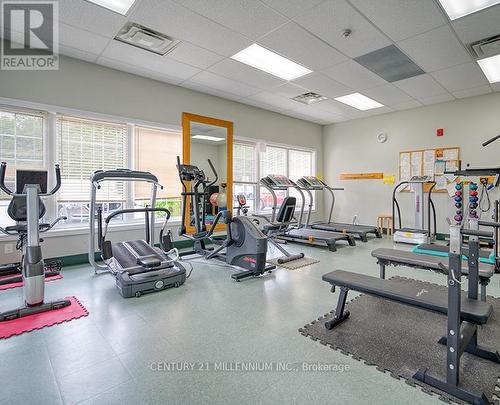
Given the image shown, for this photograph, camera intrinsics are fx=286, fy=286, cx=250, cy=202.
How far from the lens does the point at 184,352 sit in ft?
6.98

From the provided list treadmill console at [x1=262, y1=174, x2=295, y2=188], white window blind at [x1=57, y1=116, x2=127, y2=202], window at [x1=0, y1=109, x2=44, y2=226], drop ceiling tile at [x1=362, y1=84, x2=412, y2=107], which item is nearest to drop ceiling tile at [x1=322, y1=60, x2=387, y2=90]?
drop ceiling tile at [x1=362, y1=84, x2=412, y2=107]

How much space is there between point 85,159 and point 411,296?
15.8ft

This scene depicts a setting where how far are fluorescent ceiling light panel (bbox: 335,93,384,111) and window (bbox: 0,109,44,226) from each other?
557cm

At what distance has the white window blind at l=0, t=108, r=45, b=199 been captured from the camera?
155 inches

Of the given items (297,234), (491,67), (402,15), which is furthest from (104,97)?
(491,67)

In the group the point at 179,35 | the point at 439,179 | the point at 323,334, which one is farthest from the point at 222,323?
the point at 439,179

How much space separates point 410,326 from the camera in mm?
2529

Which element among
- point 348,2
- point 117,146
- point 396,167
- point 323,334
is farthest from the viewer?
point 396,167

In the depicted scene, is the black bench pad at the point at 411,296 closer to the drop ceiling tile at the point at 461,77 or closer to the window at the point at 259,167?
the drop ceiling tile at the point at 461,77

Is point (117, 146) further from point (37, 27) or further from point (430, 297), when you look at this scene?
point (430, 297)

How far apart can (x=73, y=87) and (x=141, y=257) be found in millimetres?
2882

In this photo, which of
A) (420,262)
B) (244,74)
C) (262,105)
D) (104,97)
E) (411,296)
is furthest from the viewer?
(262,105)

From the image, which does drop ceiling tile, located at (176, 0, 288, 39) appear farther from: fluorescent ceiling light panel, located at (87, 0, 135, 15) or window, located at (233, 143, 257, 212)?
window, located at (233, 143, 257, 212)

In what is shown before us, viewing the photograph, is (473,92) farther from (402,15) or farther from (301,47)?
(301,47)
